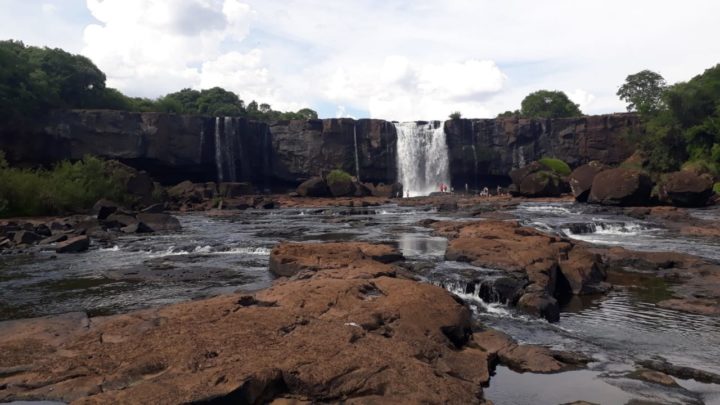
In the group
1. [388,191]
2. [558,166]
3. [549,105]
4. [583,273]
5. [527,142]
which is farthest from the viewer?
[549,105]

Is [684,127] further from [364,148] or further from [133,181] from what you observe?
[133,181]

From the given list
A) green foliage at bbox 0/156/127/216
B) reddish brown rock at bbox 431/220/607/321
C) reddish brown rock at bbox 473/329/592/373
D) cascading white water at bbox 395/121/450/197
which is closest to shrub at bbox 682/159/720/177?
cascading white water at bbox 395/121/450/197

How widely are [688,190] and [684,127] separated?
18.9m

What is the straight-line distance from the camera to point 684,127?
2029 inches

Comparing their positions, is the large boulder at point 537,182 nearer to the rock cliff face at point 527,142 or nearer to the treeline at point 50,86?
the rock cliff face at point 527,142

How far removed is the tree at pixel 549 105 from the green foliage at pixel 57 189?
61214 mm

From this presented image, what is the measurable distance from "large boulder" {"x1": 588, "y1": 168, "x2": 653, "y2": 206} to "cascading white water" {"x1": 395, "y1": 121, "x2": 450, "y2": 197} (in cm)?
2421

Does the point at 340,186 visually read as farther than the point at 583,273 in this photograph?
Yes

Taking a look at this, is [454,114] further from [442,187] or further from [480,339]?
[480,339]

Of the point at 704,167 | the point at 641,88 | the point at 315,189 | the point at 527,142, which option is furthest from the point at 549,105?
the point at 315,189

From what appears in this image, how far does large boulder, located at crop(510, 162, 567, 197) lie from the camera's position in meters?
47.2

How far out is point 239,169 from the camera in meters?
57.8

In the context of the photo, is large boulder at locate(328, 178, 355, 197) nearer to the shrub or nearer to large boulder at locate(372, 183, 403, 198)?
large boulder at locate(372, 183, 403, 198)

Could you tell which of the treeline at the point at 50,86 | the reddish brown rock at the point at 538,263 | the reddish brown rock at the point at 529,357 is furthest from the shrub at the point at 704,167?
the treeline at the point at 50,86
